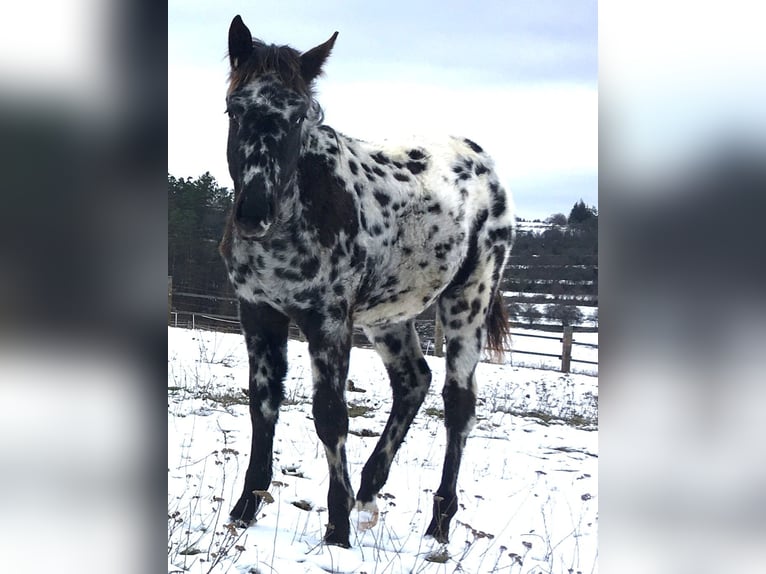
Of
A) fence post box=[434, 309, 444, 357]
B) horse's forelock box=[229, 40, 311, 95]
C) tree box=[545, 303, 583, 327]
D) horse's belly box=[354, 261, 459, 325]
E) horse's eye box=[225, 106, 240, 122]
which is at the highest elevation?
horse's forelock box=[229, 40, 311, 95]

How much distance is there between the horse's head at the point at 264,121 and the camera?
2.54m

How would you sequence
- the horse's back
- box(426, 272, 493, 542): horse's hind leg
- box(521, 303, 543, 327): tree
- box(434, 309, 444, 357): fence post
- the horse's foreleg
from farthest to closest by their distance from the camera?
1. box(521, 303, 543, 327): tree
2. box(434, 309, 444, 357): fence post
3. box(426, 272, 493, 542): horse's hind leg
4. the horse's back
5. the horse's foreleg

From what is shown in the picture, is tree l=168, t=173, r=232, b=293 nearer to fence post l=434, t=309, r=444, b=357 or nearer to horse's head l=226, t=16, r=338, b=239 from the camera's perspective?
horse's head l=226, t=16, r=338, b=239

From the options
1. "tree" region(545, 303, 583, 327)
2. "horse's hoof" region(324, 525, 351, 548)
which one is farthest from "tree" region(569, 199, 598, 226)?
"horse's hoof" region(324, 525, 351, 548)

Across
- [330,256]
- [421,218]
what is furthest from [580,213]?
[330,256]

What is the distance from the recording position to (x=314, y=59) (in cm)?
282

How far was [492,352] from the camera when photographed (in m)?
3.79

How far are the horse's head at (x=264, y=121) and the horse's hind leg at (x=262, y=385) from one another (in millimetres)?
475

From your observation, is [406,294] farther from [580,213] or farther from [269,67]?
[269,67]

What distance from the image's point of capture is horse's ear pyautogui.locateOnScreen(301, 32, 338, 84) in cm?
280
